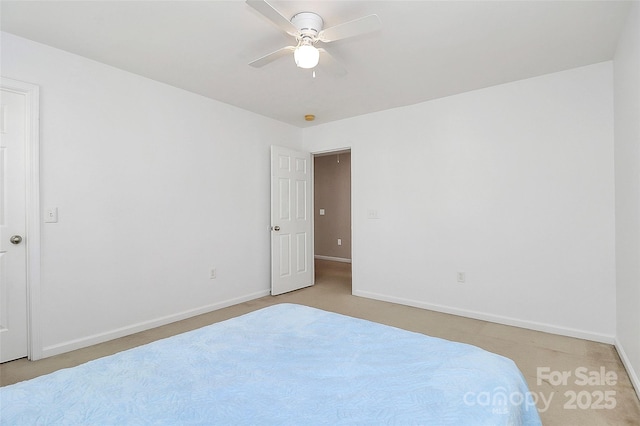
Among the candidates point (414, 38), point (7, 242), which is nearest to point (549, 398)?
point (414, 38)

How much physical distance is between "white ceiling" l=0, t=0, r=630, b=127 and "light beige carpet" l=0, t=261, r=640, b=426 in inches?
87.6

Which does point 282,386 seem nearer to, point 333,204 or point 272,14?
point 272,14

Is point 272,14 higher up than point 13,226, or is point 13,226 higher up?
point 272,14

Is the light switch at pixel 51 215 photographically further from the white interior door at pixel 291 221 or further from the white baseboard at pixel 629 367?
the white baseboard at pixel 629 367

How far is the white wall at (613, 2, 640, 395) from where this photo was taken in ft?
6.47

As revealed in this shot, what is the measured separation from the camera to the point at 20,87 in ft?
7.70

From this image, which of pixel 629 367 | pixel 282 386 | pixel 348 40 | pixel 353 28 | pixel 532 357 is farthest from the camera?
pixel 532 357

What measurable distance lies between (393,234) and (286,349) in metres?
2.82

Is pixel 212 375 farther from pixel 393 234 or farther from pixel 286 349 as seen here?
pixel 393 234

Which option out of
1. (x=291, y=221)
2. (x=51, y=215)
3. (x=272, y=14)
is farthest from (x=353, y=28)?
(x=291, y=221)

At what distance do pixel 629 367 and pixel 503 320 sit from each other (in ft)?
3.49

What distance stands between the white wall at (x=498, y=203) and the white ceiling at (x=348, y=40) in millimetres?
366

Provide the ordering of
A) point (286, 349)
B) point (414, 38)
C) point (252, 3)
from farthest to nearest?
1. point (414, 38)
2. point (252, 3)
3. point (286, 349)

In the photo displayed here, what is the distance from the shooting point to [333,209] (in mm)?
7246
